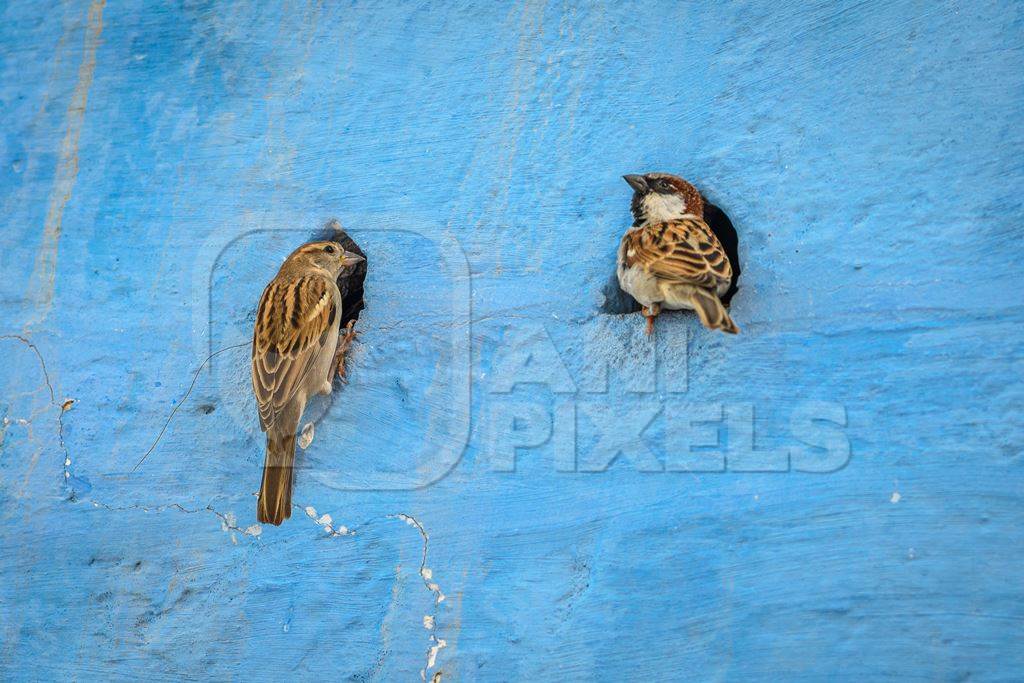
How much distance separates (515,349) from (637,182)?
2.32 ft

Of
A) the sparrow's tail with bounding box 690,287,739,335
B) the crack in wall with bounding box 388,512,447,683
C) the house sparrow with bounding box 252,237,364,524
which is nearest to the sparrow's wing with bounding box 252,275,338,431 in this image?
the house sparrow with bounding box 252,237,364,524

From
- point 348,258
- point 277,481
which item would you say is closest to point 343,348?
point 348,258

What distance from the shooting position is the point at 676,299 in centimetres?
343

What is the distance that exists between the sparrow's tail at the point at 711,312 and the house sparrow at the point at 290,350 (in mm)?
1288

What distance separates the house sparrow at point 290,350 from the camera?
355 cm

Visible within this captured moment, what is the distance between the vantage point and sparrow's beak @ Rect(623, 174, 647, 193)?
3.68 metres

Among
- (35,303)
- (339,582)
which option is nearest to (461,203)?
(339,582)

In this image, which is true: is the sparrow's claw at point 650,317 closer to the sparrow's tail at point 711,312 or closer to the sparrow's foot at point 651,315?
the sparrow's foot at point 651,315

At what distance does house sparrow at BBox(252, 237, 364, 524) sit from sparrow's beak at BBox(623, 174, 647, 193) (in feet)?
3.34

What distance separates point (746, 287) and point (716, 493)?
0.69m

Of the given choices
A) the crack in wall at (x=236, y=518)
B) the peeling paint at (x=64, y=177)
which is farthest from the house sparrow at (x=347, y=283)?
the peeling paint at (x=64, y=177)

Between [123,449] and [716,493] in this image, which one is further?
[123,449]

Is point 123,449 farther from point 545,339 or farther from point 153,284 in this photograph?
point 545,339

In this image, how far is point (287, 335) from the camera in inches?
146
